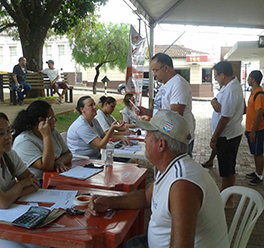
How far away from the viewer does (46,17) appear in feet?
34.8

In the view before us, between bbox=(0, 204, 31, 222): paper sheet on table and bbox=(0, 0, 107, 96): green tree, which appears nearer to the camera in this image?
bbox=(0, 204, 31, 222): paper sheet on table

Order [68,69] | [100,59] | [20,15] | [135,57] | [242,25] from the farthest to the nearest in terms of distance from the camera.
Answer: [68,69]
[100,59]
[20,15]
[242,25]
[135,57]

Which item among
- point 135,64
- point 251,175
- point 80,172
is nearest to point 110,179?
point 80,172

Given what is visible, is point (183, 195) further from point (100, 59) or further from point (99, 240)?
point (100, 59)

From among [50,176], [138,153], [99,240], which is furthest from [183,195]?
[138,153]

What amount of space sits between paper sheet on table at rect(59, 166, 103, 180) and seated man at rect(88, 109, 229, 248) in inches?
40.3

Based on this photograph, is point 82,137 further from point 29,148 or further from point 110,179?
point 110,179

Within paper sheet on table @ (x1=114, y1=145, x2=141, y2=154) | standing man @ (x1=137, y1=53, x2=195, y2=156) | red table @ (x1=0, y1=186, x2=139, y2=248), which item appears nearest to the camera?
red table @ (x1=0, y1=186, x2=139, y2=248)

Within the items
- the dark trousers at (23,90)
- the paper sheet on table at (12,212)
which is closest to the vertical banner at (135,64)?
the dark trousers at (23,90)

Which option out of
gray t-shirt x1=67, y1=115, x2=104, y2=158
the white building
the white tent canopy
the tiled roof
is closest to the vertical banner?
the white tent canopy

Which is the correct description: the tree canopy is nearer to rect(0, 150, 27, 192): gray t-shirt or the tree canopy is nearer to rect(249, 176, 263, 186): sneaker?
rect(249, 176, 263, 186): sneaker

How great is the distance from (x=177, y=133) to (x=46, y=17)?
10.4 meters

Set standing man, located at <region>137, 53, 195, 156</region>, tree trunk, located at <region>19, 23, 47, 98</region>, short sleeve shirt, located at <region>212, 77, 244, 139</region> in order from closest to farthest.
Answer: standing man, located at <region>137, 53, 195, 156</region>, short sleeve shirt, located at <region>212, 77, 244, 139</region>, tree trunk, located at <region>19, 23, 47, 98</region>

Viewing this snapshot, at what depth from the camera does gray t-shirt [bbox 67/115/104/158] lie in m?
3.70
